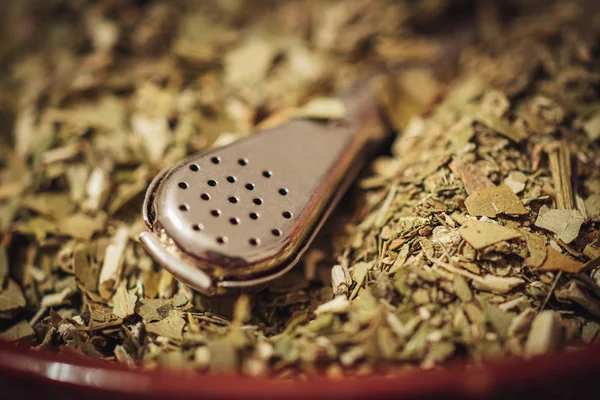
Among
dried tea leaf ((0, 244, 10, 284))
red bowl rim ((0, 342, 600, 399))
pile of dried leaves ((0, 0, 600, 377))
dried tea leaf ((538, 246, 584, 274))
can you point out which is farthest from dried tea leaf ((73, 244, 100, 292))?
dried tea leaf ((538, 246, 584, 274))

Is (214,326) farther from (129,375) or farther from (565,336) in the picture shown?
(565,336)

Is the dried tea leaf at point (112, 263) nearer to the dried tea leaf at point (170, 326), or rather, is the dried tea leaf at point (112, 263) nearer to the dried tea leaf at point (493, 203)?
the dried tea leaf at point (170, 326)

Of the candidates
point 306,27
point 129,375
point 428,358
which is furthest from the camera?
point 306,27

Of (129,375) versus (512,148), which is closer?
(129,375)

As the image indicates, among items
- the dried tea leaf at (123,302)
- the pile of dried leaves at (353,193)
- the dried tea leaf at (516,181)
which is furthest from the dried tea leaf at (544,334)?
the dried tea leaf at (123,302)

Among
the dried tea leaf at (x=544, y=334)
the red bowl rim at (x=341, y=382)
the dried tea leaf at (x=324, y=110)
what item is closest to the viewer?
the red bowl rim at (x=341, y=382)

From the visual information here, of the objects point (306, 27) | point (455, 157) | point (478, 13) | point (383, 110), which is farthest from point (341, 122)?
point (478, 13)

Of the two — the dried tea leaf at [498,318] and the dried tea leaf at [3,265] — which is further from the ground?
the dried tea leaf at [498,318]
